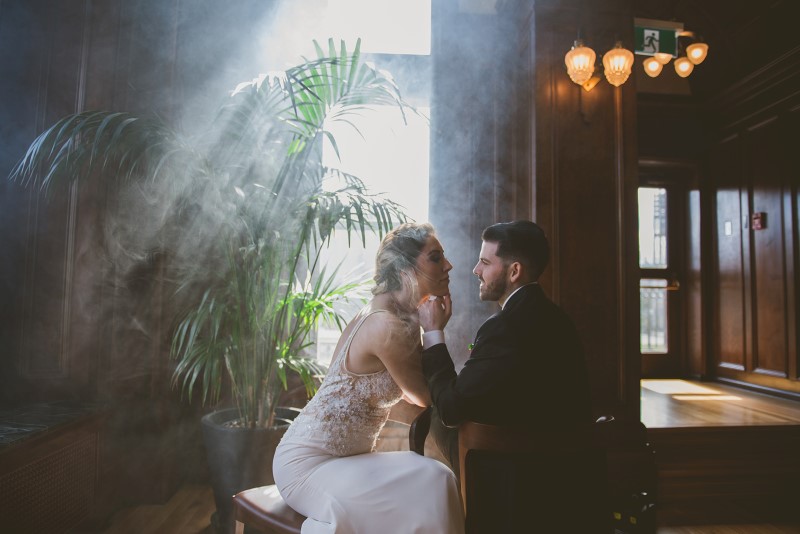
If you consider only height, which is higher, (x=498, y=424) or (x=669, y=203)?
(x=669, y=203)

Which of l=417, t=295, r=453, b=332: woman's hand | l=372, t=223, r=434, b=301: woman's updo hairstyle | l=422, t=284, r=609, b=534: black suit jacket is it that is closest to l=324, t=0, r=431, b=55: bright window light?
l=372, t=223, r=434, b=301: woman's updo hairstyle

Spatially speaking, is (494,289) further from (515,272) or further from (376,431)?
(376,431)

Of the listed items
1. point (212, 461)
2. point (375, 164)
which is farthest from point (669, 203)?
point (212, 461)

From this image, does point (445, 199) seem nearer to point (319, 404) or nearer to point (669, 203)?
point (319, 404)

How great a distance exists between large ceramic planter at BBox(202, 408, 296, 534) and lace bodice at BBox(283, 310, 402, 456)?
35.1 inches

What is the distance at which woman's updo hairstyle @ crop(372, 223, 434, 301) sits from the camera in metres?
1.78

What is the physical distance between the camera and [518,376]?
4.73ft

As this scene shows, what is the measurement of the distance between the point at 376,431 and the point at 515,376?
1.85 ft

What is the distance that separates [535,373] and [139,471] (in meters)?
2.71

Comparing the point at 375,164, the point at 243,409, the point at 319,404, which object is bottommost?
the point at 243,409

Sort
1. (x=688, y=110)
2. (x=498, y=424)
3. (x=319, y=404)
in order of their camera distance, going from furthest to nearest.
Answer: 1. (x=688, y=110)
2. (x=319, y=404)
3. (x=498, y=424)

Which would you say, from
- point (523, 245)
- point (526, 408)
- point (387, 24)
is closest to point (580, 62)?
point (387, 24)

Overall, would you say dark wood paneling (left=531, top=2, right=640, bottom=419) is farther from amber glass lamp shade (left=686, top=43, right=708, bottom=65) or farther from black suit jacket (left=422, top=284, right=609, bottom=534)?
amber glass lamp shade (left=686, top=43, right=708, bottom=65)

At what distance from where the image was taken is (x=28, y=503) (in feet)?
7.20
